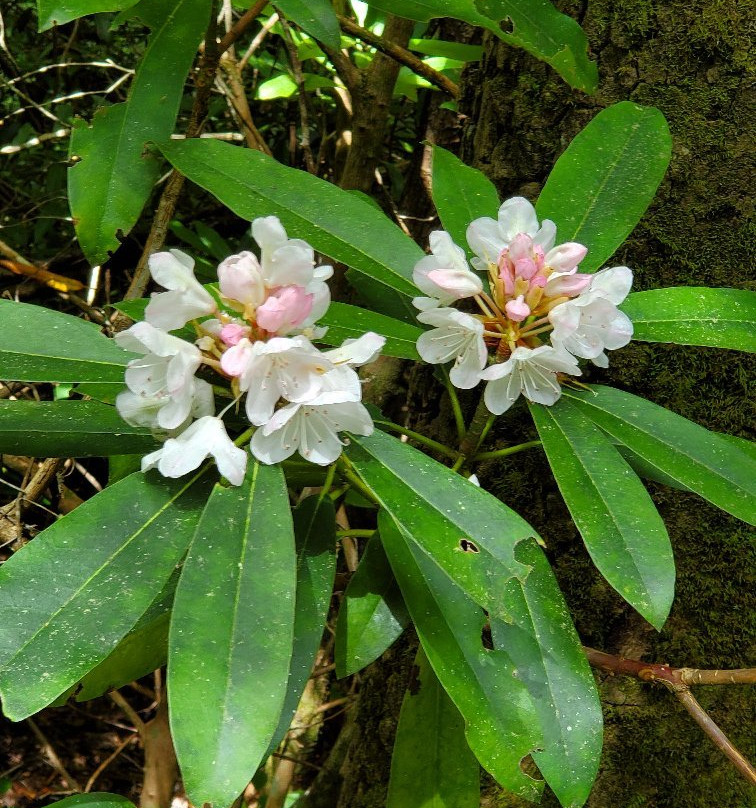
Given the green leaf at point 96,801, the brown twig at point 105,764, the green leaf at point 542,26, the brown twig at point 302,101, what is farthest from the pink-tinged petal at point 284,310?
the brown twig at point 105,764

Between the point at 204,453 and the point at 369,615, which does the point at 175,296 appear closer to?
the point at 204,453

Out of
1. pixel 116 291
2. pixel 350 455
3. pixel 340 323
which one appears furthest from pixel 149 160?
pixel 116 291

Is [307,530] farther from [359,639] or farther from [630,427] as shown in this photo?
[630,427]

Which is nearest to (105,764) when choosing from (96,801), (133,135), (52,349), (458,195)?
(96,801)

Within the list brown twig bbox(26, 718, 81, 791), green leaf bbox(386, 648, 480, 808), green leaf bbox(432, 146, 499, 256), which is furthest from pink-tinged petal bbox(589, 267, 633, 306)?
brown twig bbox(26, 718, 81, 791)

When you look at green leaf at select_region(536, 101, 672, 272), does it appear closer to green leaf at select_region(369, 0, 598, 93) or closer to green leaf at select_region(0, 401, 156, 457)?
green leaf at select_region(369, 0, 598, 93)

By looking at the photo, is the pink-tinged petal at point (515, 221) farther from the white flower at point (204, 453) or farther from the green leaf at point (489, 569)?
the white flower at point (204, 453)
